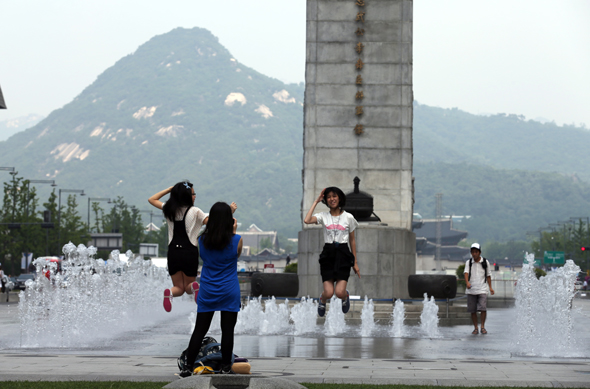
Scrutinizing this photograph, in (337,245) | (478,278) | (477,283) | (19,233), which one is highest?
(19,233)

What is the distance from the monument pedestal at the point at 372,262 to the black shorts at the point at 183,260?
12448 mm

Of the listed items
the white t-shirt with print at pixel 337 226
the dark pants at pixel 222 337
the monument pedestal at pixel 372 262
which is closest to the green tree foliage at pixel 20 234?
the monument pedestal at pixel 372 262

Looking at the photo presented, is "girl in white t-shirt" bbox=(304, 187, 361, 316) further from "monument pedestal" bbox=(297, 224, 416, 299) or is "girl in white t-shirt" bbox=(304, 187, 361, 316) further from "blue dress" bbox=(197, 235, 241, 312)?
"monument pedestal" bbox=(297, 224, 416, 299)

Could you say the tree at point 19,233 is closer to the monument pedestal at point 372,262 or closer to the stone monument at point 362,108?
the stone monument at point 362,108

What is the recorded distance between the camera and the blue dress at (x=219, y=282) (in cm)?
858

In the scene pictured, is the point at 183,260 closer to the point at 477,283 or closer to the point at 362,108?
the point at 477,283

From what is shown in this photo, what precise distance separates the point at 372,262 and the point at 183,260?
42.4ft

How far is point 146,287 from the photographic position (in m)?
27.7

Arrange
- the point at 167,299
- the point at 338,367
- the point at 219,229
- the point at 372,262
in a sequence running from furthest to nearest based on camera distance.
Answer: the point at 372,262 → the point at 338,367 → the point at 167,299 → the point at 219,229

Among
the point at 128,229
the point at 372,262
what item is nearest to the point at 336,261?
the point at 372,262

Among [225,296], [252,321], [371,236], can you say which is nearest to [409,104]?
[371,236]

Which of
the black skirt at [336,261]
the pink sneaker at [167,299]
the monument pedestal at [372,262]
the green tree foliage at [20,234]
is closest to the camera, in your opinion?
the pink sneaker at [167,299]

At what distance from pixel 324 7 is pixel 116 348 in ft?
47.0

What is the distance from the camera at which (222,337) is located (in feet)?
28.2
